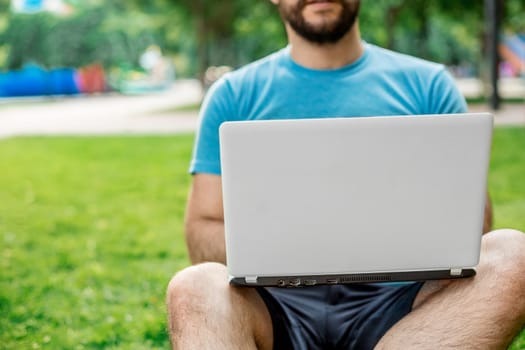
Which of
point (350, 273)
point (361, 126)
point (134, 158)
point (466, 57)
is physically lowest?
point (466, 57)

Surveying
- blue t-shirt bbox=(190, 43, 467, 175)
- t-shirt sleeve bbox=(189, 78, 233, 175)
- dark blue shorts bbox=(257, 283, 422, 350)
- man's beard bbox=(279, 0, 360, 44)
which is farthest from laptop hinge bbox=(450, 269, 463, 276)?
man's beard bbox=(279, 0, 360, 44)

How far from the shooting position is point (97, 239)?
13.9 ft

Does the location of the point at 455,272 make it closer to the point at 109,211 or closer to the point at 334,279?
the point at 334,279

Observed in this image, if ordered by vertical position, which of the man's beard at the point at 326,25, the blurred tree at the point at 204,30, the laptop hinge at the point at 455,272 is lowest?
the blurred tree at the point at 204,30

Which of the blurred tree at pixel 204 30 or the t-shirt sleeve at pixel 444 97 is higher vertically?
the t-shirt sleeve at pixel 444 97

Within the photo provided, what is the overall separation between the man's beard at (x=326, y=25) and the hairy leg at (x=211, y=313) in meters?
0.82

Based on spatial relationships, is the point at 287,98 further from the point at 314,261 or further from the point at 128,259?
the point at 128,259

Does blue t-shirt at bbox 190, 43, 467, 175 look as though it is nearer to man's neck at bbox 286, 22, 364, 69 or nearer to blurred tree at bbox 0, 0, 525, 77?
man's neck at bbox 286, 22, 364, 69

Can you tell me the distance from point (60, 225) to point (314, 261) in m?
3.51

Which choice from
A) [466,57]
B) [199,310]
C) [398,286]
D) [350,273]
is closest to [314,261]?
[350,273]

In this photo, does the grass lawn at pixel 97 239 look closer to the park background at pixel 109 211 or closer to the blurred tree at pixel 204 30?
the park background at pixel 109 211

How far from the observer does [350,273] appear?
56.3 inches

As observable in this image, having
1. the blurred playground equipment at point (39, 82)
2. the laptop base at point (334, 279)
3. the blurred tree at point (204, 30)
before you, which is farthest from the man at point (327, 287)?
the blurred playground equipment at point (39, 82)

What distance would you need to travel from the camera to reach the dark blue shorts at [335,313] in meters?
1.75
